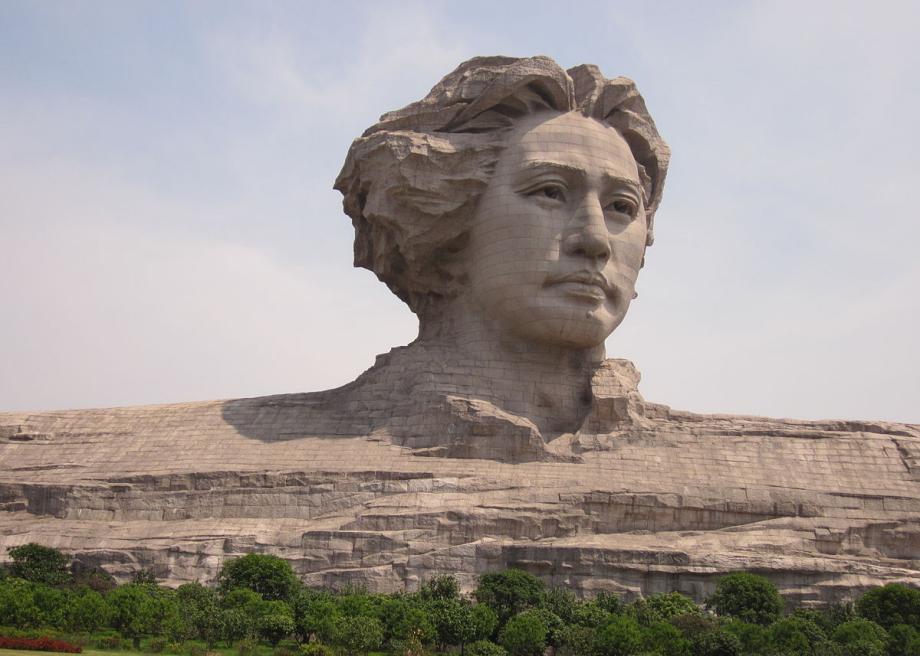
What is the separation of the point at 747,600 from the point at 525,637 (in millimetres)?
3855

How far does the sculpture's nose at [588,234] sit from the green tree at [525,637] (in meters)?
8.39

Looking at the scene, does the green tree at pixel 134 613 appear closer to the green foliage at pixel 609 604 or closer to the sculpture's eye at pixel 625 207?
the green foliage at pixel 609 604

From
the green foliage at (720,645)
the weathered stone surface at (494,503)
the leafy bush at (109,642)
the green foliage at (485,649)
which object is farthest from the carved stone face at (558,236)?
the leafy bush at (109,642)

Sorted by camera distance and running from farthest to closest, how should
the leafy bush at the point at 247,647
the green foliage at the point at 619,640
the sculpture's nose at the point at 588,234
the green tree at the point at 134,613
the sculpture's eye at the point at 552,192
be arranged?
the sculpture's eye at the point at 552,192, the sculpture's nose at the point at 588,234, the green tree at the point at 134,613, the leafy bush at the point at 247,647, the green foliage at the point at 619,640

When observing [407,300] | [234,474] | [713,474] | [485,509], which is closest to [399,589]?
[485,509]

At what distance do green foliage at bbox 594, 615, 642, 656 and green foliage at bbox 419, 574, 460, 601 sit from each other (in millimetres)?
2917

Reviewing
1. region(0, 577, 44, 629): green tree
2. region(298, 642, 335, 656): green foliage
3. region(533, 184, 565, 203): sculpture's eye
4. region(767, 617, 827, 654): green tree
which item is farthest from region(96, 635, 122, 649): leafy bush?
region(533, 184, 565, 203): sculpture's eye

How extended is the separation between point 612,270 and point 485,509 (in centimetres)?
584

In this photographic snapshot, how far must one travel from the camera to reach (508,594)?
22984 mm

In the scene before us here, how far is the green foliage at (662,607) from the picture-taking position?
74.2ft

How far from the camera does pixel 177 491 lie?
26.2 m

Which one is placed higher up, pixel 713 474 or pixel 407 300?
pixel 407 300

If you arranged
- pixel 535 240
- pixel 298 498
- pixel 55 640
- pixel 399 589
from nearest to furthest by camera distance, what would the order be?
pixel 55 640
pixel 399 589
pixel 298 498
pixel 535 240

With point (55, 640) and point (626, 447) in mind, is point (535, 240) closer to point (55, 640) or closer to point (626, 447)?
point (626, 447)
